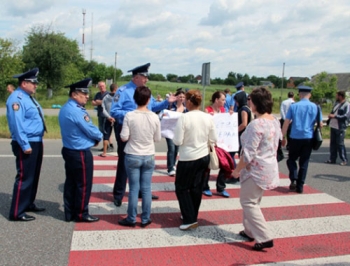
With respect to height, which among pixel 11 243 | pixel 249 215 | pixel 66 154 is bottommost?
pixel 11 243

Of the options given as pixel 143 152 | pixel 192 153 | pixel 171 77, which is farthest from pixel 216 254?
pixel 171 77

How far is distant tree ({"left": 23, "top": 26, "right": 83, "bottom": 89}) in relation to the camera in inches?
1820

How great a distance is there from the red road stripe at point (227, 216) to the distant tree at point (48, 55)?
4449 cm

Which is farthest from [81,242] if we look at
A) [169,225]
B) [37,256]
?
[169,225]

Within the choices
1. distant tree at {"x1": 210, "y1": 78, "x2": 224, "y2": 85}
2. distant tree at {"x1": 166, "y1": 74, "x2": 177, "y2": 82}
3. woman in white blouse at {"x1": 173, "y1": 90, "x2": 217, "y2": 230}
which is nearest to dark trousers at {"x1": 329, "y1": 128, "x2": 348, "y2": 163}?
woman in white blouse at {"x1": 173, "y1": 90, "x2": 217, "y2": 230}

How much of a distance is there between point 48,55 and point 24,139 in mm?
45200

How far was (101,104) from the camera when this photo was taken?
10258 millimetres

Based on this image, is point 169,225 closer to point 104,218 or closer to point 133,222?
point 133,222

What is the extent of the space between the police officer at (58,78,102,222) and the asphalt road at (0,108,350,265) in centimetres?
33

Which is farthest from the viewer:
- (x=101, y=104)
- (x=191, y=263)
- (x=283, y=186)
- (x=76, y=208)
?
(x=101, y=104)

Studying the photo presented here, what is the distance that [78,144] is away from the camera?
472 cm

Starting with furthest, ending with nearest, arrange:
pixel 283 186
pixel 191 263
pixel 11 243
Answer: pixel 283 186
pixel 11 243
pixel 191 263

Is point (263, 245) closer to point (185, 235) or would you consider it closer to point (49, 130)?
point (185, 235)

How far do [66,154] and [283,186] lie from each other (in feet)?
14.2
